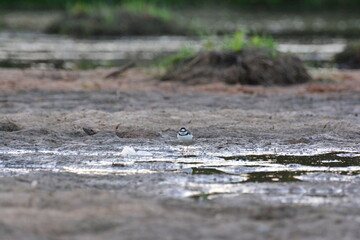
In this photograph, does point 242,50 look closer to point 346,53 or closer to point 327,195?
point 346,53

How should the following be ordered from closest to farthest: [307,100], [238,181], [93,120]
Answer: [238,181]
[93,120]
[307,100]

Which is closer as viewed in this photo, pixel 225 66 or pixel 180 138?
pixel 180 138

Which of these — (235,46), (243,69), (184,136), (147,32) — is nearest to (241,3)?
(147,32)

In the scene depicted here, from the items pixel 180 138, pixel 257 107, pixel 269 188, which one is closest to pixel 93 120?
pixel 180 138

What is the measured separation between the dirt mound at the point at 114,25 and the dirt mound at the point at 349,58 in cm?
921

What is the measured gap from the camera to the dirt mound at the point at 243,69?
1243 centimetres

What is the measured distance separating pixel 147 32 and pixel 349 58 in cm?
978

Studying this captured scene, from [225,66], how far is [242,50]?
0.39 metres

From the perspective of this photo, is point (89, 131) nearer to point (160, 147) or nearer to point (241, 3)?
point (160, 147)

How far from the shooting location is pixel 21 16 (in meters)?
33.4

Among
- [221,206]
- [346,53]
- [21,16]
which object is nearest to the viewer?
[221,206]

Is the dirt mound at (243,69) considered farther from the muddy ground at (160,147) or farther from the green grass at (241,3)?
the green grass at (241,3)

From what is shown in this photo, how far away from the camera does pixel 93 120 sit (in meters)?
8.60

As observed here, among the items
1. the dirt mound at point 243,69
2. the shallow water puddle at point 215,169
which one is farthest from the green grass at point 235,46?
the shallow water puddle at point 215,169
